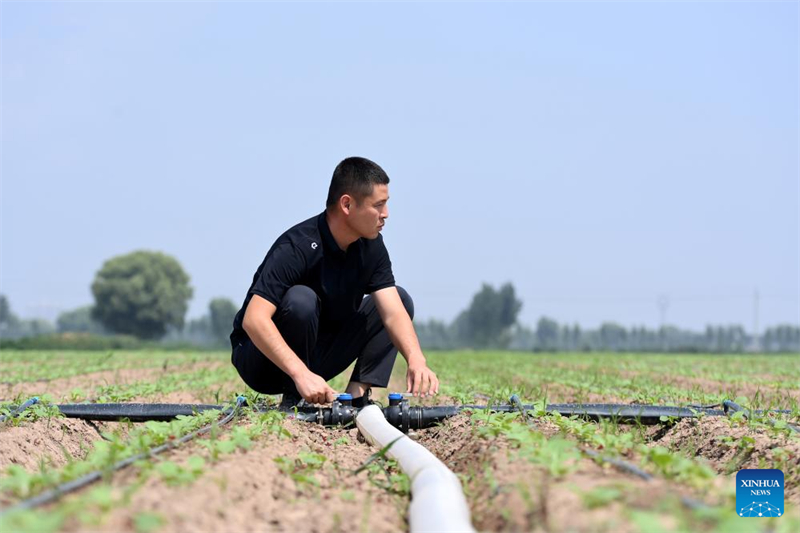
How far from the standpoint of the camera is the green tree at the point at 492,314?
312ft

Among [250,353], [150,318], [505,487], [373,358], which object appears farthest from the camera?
[150,318]

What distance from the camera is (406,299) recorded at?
5652 millimetres

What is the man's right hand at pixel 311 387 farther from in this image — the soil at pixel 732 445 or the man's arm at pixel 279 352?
the soil at pixel 732 445

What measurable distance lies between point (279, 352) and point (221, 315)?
112m

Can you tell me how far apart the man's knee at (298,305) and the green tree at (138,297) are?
3060 inches

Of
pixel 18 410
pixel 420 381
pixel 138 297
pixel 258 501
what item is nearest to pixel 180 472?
pixel 258 501

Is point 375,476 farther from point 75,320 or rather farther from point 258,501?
point 75,320

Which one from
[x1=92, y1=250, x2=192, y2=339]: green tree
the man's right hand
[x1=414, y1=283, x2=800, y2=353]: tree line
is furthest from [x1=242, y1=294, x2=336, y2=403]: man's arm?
[x1=92, y1=250, x2=192, y2=339]: green tree

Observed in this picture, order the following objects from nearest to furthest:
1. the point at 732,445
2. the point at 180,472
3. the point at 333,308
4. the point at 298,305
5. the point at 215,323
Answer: the point at 180,472, the point at 732,445, the point at 298,305, the point at 333,308, the point at 215,323

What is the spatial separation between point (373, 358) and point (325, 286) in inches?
27.0

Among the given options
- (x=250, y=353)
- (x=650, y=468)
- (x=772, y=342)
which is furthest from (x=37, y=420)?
(x=772, y=342)

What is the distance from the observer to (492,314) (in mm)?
96125

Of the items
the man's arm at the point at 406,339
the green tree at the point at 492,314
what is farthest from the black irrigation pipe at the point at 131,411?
the green tree at the point at 492,314

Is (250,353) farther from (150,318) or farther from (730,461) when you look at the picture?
(150,318)
